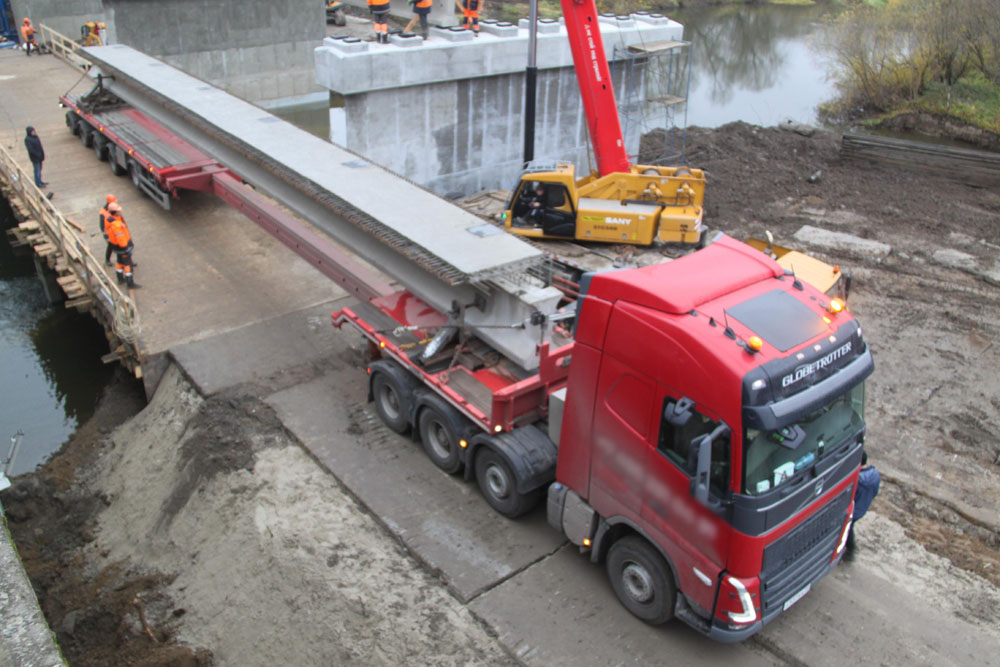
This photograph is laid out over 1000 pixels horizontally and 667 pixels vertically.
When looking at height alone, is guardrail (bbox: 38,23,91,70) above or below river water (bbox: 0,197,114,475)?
above

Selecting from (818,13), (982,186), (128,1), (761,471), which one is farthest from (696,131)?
(818,13)

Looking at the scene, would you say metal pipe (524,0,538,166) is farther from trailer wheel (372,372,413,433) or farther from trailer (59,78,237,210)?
trailer wheel (372,372,413,433)

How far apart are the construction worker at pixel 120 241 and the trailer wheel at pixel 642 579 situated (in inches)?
342

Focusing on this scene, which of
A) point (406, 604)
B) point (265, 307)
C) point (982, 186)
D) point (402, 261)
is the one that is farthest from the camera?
point (982, 186)

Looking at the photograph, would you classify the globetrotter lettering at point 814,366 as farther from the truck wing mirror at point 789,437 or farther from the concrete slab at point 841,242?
the concrete slab at point 841,242

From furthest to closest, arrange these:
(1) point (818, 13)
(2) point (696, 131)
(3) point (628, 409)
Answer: (1) point (818, 13), (2) point (696, 131), (3) point (628, 409)

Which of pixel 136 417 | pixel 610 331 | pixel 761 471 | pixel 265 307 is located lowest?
pixel 136 417

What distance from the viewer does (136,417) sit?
34.1 ft

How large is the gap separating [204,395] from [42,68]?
66.2ft

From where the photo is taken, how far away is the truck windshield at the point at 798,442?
5.58m

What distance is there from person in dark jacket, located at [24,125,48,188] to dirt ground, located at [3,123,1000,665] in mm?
6069

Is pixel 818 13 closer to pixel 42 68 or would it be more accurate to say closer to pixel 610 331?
pixel 42 68

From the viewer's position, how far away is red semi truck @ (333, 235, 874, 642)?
5605 millimetres

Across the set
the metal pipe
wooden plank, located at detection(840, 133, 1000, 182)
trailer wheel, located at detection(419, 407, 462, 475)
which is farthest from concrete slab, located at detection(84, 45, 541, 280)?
wooden plank, located at detection(840, 133, 1000, 182)
